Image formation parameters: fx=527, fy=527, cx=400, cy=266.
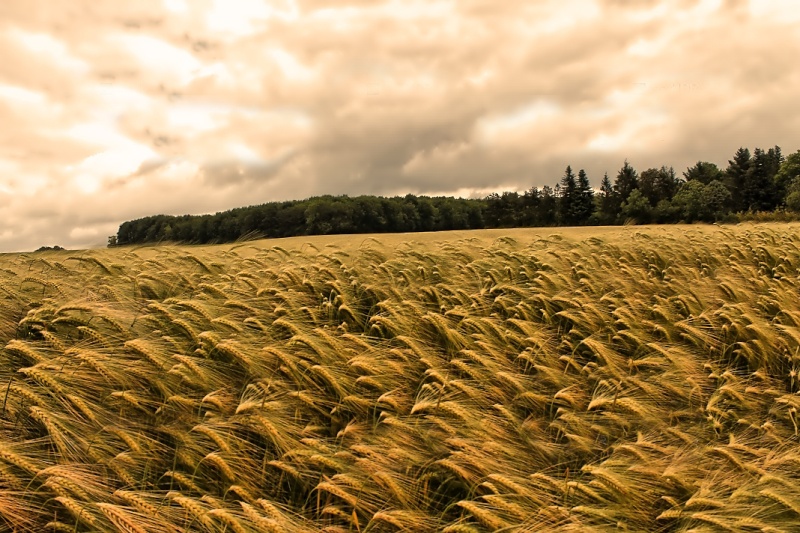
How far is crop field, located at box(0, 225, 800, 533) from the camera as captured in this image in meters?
2.41

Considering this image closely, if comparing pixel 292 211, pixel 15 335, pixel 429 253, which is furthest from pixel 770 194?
pixel 15 335

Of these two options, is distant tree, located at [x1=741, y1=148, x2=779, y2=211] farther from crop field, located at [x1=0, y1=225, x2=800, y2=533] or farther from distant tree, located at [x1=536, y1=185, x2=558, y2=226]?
crop field, located at [x1=0, y1=225, x2=800, y2=533]

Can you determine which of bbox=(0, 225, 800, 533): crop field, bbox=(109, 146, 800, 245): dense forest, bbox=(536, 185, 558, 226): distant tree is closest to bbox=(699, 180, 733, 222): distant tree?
bbox=(109, 146, 800, 245): dense forest

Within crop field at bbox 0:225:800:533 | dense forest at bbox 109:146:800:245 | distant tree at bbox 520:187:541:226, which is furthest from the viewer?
distant tree at bbox 520:187:541:226

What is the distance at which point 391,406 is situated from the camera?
327 centimetres

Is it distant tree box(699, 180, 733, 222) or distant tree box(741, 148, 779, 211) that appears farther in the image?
distant tree box(741, 148, 779, 211)

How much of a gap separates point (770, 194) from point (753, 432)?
268ft

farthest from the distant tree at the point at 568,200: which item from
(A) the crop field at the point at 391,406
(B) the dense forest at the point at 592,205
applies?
(A) the crop field at the point at 391,406

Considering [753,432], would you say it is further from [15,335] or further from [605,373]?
[15,335]

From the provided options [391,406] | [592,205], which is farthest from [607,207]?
[391,406]

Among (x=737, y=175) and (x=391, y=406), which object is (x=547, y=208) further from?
(x=391, y=406)

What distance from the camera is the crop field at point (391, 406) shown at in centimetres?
241

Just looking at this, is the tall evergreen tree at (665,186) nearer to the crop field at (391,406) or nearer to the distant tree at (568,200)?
the distant tree at (568,200)

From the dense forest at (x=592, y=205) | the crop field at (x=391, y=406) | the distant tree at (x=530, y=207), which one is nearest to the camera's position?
the crop field at (x=391, y=406)
